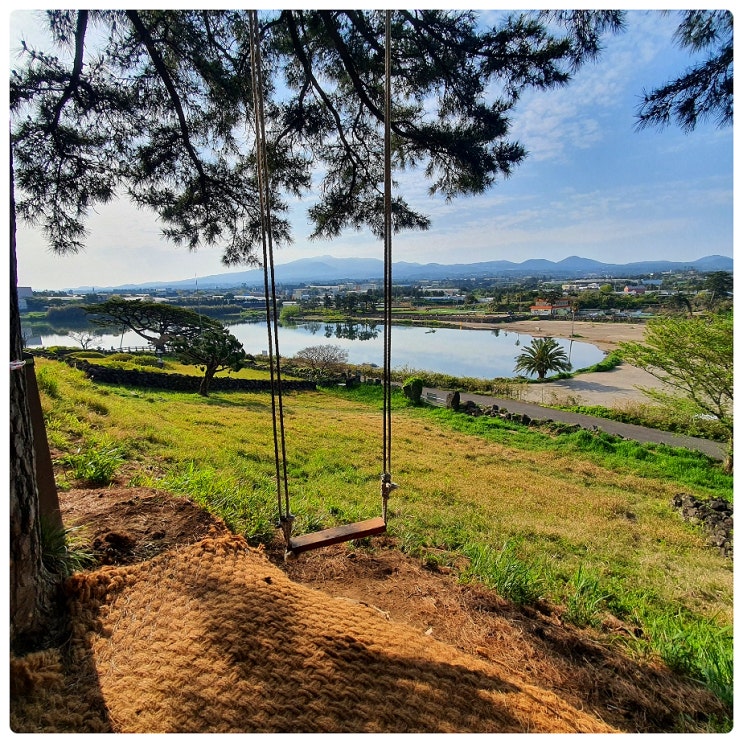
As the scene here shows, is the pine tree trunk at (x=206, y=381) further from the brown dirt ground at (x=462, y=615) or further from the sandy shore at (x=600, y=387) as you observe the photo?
the sandy shore at (x=600, y=387)

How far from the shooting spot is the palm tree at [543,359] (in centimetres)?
2092

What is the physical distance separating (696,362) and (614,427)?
13.5 feet

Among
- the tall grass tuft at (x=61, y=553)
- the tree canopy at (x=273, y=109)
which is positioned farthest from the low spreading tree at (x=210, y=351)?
the tall grass tuft at (x=61, y=553)

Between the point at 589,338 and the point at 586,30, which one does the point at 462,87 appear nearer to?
the point at 586,30

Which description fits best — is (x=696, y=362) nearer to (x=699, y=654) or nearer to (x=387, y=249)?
(x=699, y=654)

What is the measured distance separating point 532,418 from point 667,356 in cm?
442

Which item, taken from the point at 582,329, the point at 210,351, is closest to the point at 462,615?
the point at 210,351

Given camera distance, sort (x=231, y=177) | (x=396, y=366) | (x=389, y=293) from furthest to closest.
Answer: (x=396, y=366) → (x=231, y=177) → (x=389, y=293)

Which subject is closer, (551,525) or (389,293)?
(389,293)

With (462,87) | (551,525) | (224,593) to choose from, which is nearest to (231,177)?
(462,87)

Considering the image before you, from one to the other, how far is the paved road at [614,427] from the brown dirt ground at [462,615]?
10.6 m

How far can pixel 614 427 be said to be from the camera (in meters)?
12.1

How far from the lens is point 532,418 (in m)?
12.6

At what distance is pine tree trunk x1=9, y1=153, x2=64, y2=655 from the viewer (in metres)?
1.16
